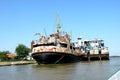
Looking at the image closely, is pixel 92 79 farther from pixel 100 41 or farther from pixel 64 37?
pixel 100 41

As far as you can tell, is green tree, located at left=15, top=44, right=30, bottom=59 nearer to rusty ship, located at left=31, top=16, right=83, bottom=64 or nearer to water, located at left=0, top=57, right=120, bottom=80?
rusty ship, located at left=31, top=16, right=83, bottom=64

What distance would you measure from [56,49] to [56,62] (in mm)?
3656

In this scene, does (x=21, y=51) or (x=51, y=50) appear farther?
(x=21, y=51)

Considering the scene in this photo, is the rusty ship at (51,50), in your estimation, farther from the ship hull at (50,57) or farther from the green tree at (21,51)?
the green tree at (21,51)

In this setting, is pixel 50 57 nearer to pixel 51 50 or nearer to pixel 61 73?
pixel 51 50

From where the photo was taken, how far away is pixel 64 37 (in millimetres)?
79625

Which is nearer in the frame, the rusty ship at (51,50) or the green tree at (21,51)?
the rusty ship at (51,50)

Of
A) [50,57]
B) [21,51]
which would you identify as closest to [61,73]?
[50,57]

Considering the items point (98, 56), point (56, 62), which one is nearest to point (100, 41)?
point (98, 56)

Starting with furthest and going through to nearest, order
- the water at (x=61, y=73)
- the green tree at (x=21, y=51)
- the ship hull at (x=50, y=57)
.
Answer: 1. the green tree at (x=21, y=51)
2. the ship hull at (x=50, y=57)
3. the water at (x=61, y=73)

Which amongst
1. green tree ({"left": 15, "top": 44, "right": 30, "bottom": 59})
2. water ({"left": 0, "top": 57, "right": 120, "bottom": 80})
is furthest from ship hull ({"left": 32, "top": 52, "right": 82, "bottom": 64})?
green tree ({"left": 15, "top": 44, "right": 30, "bottom": 59})

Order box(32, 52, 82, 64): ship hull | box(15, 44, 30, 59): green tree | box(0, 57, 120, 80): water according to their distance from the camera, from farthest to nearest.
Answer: box(15, 44, 30, 59): green tree
box(32, 52, 82, 64): ship hull
box(0, 57, 120, 80): water

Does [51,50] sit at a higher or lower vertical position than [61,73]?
higher

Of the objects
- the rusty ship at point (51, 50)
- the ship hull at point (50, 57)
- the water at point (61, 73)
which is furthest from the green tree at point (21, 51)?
the water at point (61, 73)
